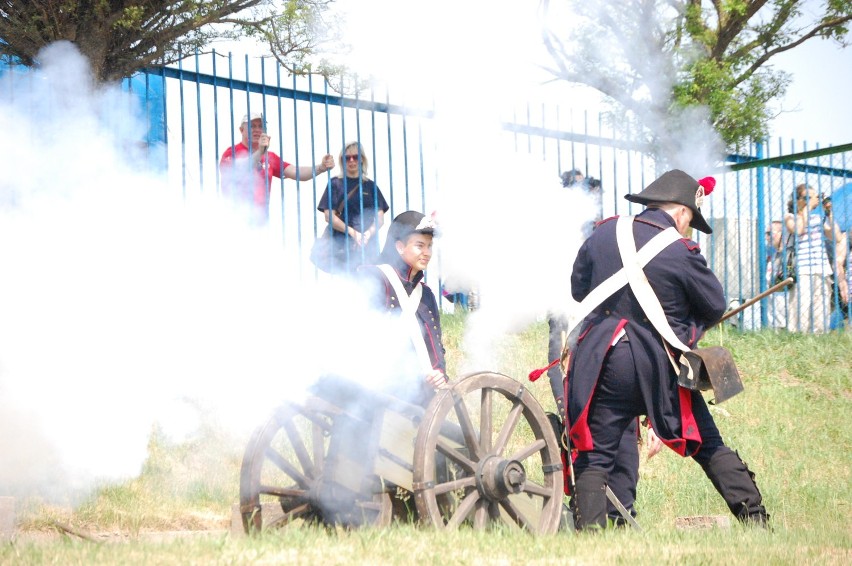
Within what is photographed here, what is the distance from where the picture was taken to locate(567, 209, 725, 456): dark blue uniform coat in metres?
4.55

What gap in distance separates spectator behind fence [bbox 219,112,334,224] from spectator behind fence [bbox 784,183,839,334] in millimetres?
4648

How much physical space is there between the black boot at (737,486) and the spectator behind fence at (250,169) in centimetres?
352

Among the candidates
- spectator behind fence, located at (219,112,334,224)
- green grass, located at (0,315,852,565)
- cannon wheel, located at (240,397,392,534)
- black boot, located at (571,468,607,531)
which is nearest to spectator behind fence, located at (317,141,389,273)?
spectator behind fence, located at (219,112,334,224)

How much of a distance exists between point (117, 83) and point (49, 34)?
487 millimetres

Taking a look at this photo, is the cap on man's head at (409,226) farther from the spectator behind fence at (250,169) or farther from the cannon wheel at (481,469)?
the spectator behind fence at (250,169)

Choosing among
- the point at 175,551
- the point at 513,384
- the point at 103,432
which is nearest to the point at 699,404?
the point at 513,384

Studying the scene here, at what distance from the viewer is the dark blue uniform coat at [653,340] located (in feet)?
14.9

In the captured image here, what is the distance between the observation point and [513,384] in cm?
472

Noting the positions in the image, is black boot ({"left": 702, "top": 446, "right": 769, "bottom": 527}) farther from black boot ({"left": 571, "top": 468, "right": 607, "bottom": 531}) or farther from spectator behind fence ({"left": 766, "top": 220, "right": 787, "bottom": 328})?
spectator behind fence ({"left": 766, "top": 220, "right": 787, "bottom": 328})

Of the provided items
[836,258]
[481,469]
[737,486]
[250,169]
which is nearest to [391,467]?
[481,469]

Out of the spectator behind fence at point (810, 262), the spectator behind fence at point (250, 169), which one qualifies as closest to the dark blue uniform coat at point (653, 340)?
the spectator behind fence at point (250, 169)

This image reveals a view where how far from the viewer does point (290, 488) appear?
15.1ft

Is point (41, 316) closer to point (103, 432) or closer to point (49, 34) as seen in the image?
point (103, 432)

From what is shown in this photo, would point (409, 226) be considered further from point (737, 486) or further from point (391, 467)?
point (737, 486)
